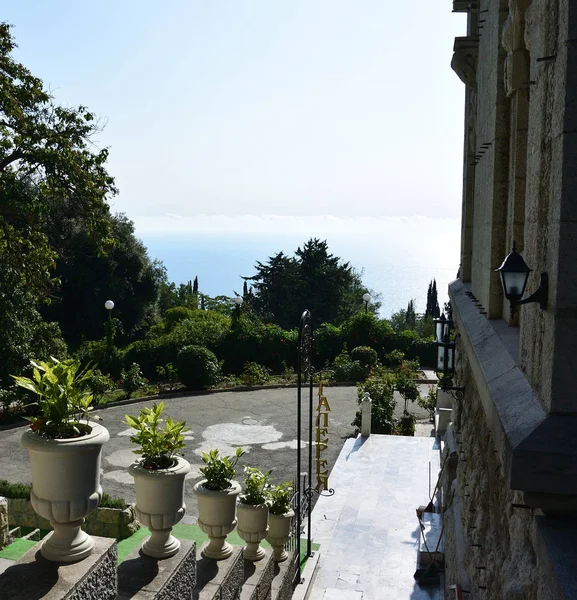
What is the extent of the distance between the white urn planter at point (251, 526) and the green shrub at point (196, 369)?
15.4 metres

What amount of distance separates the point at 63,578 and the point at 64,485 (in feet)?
1.72

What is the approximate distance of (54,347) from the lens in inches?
794

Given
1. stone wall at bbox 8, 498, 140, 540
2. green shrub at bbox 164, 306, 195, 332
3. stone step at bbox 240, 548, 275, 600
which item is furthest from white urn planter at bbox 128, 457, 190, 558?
green shrub at bbox 164, 306, 195, 332

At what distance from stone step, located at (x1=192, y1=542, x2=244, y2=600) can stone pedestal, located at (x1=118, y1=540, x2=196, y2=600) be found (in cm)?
33

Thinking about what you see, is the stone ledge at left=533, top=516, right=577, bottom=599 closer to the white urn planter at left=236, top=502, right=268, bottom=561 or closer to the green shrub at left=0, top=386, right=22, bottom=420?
the white urn planter at left=236, top=502, right=268, bottom=561

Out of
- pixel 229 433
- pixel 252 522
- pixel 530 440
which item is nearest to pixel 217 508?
pixel 252 522

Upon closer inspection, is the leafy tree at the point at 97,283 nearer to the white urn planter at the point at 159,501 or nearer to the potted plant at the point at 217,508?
the potted plant at the point at 217,508

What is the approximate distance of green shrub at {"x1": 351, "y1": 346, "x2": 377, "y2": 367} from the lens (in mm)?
25031

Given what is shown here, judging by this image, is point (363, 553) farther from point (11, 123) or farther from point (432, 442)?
point (11, 123)

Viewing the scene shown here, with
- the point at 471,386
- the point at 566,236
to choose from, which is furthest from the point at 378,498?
the point at 566,236

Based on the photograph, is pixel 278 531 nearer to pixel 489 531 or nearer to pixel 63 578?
pixel 489 531

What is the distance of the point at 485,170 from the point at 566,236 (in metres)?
4.49

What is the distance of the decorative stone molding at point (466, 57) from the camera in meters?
8.92

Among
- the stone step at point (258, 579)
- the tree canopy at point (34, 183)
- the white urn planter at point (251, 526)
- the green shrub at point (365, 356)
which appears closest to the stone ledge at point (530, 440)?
the stone step at point (258, 579)
